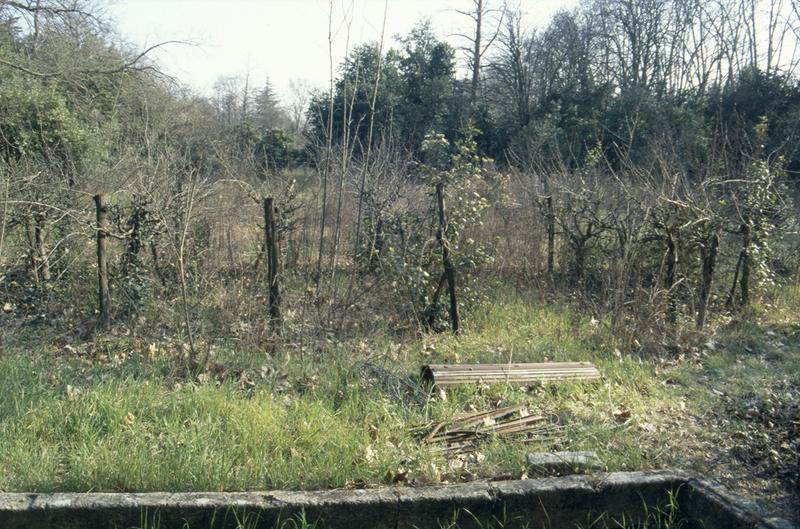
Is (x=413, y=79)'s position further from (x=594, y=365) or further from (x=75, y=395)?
(x=75, y=395)

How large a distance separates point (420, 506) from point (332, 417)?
122cm

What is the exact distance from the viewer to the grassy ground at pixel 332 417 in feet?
12.1

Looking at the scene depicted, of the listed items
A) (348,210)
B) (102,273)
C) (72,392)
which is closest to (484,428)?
(72,392)

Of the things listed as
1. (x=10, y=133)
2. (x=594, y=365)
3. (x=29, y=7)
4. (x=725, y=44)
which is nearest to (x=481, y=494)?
(x=594, y=365)

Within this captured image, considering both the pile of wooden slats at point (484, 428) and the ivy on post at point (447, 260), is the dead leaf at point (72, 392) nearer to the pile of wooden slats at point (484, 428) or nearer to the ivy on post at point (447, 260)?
the pile of wooden slats at point (484, 428)

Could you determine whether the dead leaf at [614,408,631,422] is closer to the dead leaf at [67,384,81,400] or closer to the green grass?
the green grass

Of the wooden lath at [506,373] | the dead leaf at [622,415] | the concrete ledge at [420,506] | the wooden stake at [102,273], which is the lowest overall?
the concrete ledge at [420,506]

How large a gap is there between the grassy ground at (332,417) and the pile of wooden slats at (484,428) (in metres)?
0.11

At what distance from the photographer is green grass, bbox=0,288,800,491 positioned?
3670 mm

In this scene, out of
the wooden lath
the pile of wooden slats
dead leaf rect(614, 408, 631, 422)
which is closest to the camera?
the pile of wooden slats

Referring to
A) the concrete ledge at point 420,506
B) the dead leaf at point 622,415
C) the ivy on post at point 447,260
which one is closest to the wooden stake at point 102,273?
the ivy on post at point 447,260

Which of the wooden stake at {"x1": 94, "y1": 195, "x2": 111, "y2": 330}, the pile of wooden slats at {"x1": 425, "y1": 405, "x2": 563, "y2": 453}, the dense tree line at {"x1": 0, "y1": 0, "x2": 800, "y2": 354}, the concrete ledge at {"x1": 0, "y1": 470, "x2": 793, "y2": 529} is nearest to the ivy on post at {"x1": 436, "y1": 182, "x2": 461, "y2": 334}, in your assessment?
the dense tree line at {"x1": 0, "y1": 0, "x2": 800, "y2": 354}

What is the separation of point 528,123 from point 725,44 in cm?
1055

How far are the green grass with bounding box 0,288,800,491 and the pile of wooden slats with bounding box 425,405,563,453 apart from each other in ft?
0.40
